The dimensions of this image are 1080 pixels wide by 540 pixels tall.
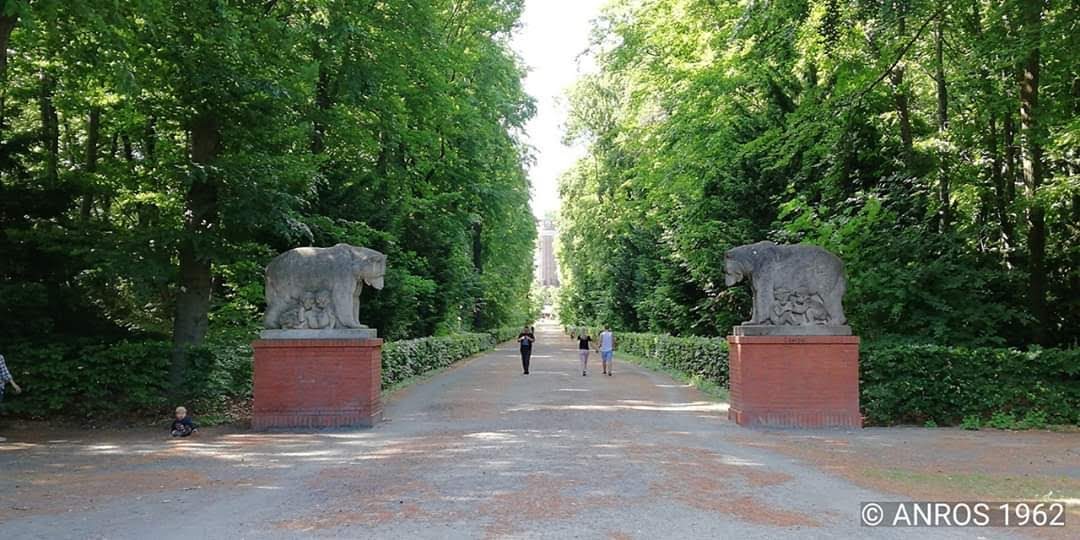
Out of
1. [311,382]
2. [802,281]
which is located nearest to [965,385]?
[802,281]

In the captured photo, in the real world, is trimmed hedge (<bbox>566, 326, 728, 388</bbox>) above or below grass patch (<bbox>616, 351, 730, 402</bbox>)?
above

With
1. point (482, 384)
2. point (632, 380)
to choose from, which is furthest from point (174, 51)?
point (632, 380)

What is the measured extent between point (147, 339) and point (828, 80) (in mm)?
15295

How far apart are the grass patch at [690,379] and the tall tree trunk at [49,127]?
14.0 meters

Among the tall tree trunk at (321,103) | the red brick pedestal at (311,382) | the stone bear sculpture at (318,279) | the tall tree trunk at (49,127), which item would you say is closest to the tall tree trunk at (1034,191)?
the stone bear sculpture at (318,279)

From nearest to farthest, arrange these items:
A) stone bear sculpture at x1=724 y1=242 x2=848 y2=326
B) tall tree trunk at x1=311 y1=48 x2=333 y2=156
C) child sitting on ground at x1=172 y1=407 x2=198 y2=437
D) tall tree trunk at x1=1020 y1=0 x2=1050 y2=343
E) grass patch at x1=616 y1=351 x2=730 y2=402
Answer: child sitting on ground at x1=172 y1=407 x2=198 y2=437, stone bear sculpture at x1=724 y1=242 x2=848 y2=326, tall tree trunk at x1=1020 y1=0 x2=1050 y2=343, grass patch at x1=616 y1=351 x2=730 y2=402, tall tree trunk at x1=311 y1=48 x2=333 y2=156

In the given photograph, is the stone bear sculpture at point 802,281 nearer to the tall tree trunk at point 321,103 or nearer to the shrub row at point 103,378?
the shrub row at point 103,378

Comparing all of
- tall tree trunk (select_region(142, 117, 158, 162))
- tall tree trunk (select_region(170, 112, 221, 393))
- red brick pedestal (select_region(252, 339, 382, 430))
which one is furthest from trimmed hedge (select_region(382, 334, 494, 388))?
tall tree trunk (select_region(142, 117, 158, 162))

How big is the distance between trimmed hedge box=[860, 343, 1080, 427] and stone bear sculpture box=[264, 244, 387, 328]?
27.8ft

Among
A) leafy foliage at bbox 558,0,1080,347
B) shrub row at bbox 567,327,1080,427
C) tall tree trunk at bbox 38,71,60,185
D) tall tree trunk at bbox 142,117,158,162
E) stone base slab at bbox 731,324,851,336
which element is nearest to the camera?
stone base slab at bbox 731,324,851,336

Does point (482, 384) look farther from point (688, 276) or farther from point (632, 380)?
point (688, 276)

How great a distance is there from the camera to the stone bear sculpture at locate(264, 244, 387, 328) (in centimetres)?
1208

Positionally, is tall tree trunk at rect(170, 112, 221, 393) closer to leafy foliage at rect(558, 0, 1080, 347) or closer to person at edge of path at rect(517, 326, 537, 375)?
leafy foliage at rect(558, 0, 1080, 347)

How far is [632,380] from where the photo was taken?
73.1 ft
